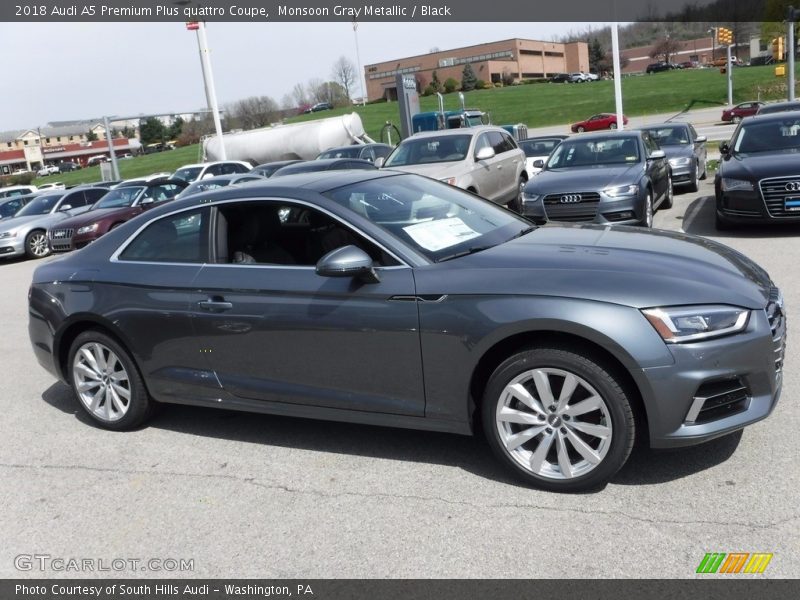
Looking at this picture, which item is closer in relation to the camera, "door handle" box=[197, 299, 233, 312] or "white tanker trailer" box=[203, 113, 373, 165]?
"door handle" box=[197, 299, 233, 312]

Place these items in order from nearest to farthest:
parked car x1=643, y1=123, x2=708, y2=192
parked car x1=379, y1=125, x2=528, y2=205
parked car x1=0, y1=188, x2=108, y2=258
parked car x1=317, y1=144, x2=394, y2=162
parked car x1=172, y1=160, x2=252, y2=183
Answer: parked car x1=379, y1=125, x2=528, y2=205, parked car x1=643, y1=123, x2=708, y2=192, parked car x1=0, y1=188, x2=108, y2=258, parked car x1=317, y1=144, x2=394, y2=162, parked car x1=172, y1=160, x2=252, y2=183

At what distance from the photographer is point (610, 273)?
3.66 metres

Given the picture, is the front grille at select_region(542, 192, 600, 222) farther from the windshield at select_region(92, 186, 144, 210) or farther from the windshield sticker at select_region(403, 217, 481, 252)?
the windshield at select_region(92, 186, 144, 210)

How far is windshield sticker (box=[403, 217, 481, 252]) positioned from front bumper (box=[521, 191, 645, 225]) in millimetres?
5635

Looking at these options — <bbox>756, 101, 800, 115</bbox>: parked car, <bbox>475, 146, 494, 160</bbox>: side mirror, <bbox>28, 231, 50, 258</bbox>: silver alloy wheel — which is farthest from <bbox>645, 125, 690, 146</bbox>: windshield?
<bbox>28, 231, 50, 258</bbox>: silver alloy wheel

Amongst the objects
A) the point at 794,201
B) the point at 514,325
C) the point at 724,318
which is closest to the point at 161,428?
the point at 514,325

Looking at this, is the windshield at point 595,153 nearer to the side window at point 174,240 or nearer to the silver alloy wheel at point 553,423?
the side window at point 174,240

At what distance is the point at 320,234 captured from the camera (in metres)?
4.46

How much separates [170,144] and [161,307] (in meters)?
114

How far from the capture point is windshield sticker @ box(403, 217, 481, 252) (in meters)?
4.17

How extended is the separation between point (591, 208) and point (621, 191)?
1.48 ft

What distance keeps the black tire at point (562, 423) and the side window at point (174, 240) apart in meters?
2.06

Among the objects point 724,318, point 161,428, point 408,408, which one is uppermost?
point 724,318

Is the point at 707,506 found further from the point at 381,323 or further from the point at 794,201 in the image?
the point at 794,201
